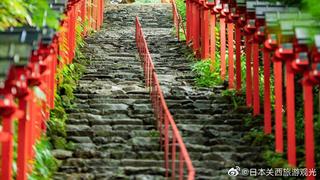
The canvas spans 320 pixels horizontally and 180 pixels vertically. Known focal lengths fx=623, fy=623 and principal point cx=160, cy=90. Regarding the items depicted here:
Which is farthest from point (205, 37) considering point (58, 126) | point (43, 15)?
point (43, 15)

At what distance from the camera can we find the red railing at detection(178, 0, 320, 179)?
9.83m

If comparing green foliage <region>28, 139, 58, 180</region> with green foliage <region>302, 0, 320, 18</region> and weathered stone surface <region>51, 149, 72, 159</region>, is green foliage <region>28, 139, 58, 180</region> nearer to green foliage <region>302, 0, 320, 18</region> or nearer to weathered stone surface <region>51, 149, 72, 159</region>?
weathered stone surface <region>51, 149, 72, 159</region>

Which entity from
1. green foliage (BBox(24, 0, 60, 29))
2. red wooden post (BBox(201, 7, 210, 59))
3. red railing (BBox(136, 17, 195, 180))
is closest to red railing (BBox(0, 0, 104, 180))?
green foliage (BBox(24, 0, 60, 29))

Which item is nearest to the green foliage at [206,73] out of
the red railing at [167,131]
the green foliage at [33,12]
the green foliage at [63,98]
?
the red railing at [167,131]

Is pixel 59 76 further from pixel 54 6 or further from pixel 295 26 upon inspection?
pixel 295 26

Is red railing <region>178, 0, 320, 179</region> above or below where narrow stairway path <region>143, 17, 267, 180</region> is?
above

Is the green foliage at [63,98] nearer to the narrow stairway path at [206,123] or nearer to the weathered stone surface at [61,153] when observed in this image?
the weathered stone surface at [61,153]

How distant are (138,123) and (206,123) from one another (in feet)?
4.64

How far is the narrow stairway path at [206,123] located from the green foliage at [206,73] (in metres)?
0.19

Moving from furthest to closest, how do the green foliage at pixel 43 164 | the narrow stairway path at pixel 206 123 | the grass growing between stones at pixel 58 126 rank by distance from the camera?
the narrow stairway path at pixel 206 123
the grass growing between stones at pixel 58 126
the green foliage at pixel 43 164

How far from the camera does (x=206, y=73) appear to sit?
16.7 metres

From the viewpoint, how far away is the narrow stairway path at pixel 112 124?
34.7ft

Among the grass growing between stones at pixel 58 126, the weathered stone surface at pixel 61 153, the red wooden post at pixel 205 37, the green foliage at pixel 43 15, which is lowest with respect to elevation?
the weathered stone surface at pixel 61 153

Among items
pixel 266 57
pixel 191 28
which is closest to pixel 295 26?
pixel 266 57
